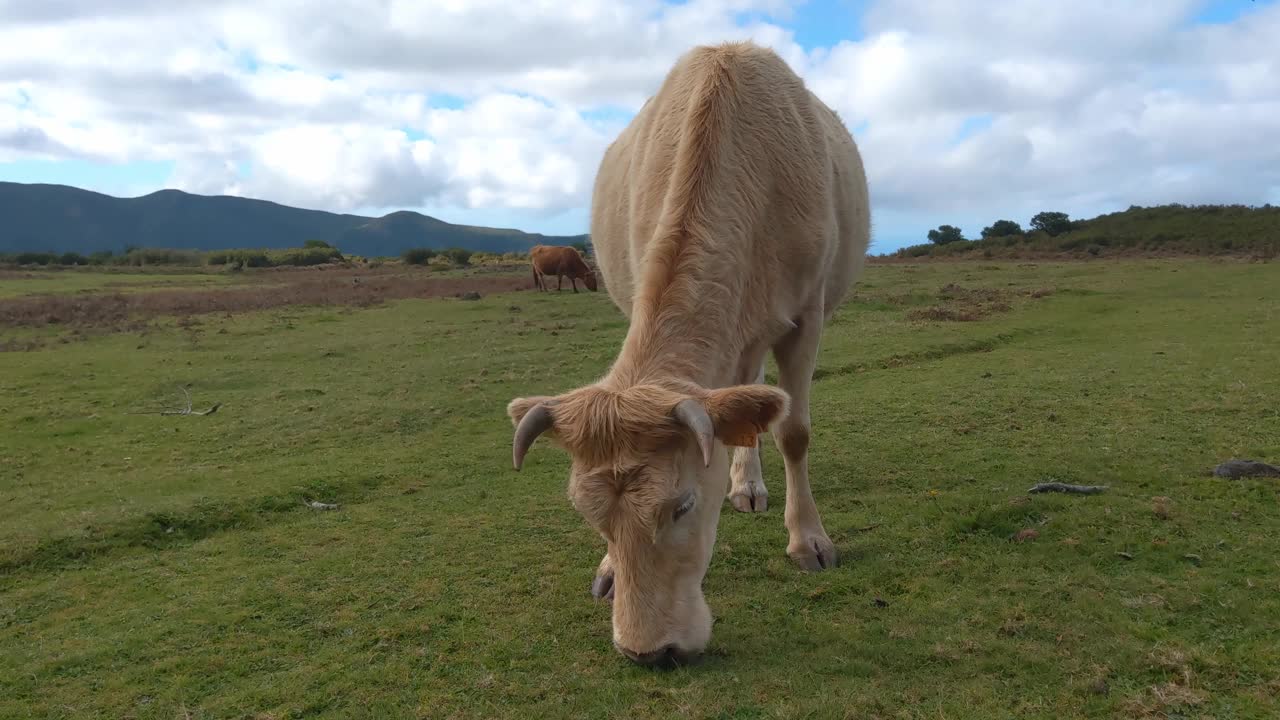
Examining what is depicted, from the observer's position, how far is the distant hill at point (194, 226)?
13575 cm

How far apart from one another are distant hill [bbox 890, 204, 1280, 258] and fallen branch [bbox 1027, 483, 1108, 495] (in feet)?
107

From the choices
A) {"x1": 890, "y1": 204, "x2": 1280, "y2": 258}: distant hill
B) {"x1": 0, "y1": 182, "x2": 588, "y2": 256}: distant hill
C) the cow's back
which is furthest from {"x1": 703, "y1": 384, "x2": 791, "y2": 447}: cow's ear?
{"x1": 0, "y1": 182, "x2": 588, "y2": 256}: distant hill

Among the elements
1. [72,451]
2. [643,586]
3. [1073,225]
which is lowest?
[72,451]

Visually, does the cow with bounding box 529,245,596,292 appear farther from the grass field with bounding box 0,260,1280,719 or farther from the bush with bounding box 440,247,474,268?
the bush with bounding box 440,247,474,268

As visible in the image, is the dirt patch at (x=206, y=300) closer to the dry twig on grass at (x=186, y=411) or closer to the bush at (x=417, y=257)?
the dry twig on grass at (x=186, y=411)

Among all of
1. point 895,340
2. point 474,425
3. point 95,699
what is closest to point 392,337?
point 474,425

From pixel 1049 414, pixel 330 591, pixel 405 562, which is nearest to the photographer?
pixel 330 591

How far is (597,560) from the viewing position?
5.05m

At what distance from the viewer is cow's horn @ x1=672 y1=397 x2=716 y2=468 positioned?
11.0ft

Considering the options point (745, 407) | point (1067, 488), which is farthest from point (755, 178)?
point (1067, 488)

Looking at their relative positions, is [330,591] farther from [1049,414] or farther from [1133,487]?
[1049,414]

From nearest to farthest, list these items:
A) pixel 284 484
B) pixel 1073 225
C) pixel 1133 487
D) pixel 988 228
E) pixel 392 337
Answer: pixel 1133 487 → pixel 284 484 → pixel 392 337 → pixel 1073 225 → pixel 988 228

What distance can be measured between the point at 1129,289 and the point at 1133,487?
17.3 m

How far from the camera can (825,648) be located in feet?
12.3
